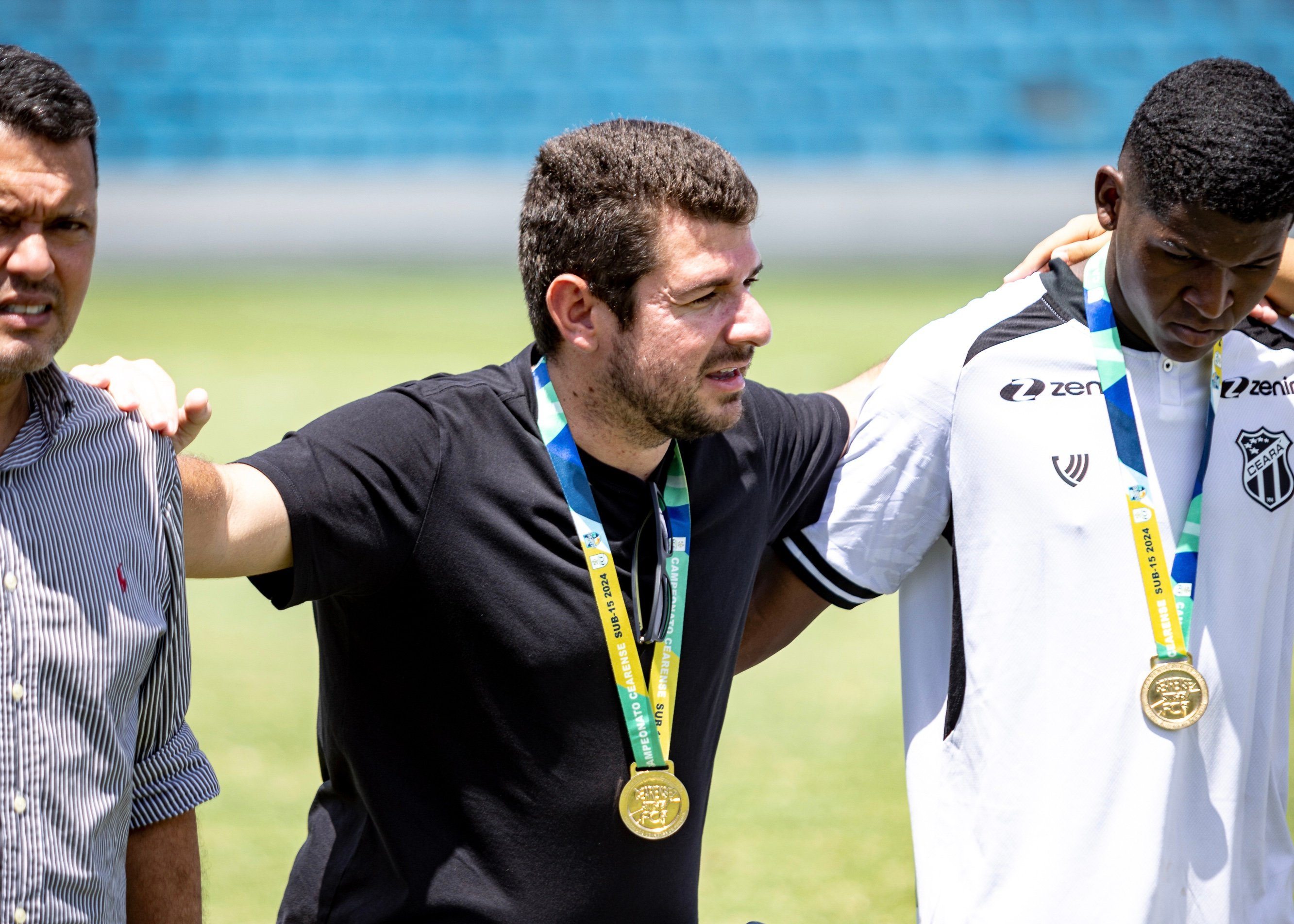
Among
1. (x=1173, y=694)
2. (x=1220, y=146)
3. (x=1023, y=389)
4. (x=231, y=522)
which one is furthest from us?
Answer: (x=1023, y=389)

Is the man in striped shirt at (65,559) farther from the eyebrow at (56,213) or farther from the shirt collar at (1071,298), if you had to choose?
the shirt collar at (1071,298)

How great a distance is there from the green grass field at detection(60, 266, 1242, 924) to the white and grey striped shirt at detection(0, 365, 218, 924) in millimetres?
1701

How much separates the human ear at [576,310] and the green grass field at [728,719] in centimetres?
185

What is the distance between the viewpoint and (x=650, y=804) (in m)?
2.21

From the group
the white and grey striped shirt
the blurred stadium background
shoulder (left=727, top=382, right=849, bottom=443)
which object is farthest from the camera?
the blurred stadium background

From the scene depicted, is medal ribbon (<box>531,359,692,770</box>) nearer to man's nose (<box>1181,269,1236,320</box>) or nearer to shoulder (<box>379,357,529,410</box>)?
shoulder (<box>379,357,529,410</box>)

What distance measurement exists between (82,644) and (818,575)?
4.40 feet

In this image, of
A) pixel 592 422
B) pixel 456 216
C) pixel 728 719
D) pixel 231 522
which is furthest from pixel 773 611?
pixel 456 216

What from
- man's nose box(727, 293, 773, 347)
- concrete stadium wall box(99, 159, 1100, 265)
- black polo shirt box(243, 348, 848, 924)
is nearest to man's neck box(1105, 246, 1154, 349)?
man's nose box(727, 293, 773, 347)

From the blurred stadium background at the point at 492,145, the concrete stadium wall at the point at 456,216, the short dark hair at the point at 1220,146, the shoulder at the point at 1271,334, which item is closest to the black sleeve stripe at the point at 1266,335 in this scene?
the shoulder at the point at 1271,334

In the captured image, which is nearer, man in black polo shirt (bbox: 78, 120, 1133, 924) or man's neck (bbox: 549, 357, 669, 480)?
man in black polo shirt (bbox: 78, 120, 1133, 924)

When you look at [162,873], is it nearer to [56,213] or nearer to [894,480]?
[56,213]

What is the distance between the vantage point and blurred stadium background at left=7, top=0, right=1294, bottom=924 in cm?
1430

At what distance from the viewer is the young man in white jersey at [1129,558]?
2168 mm
